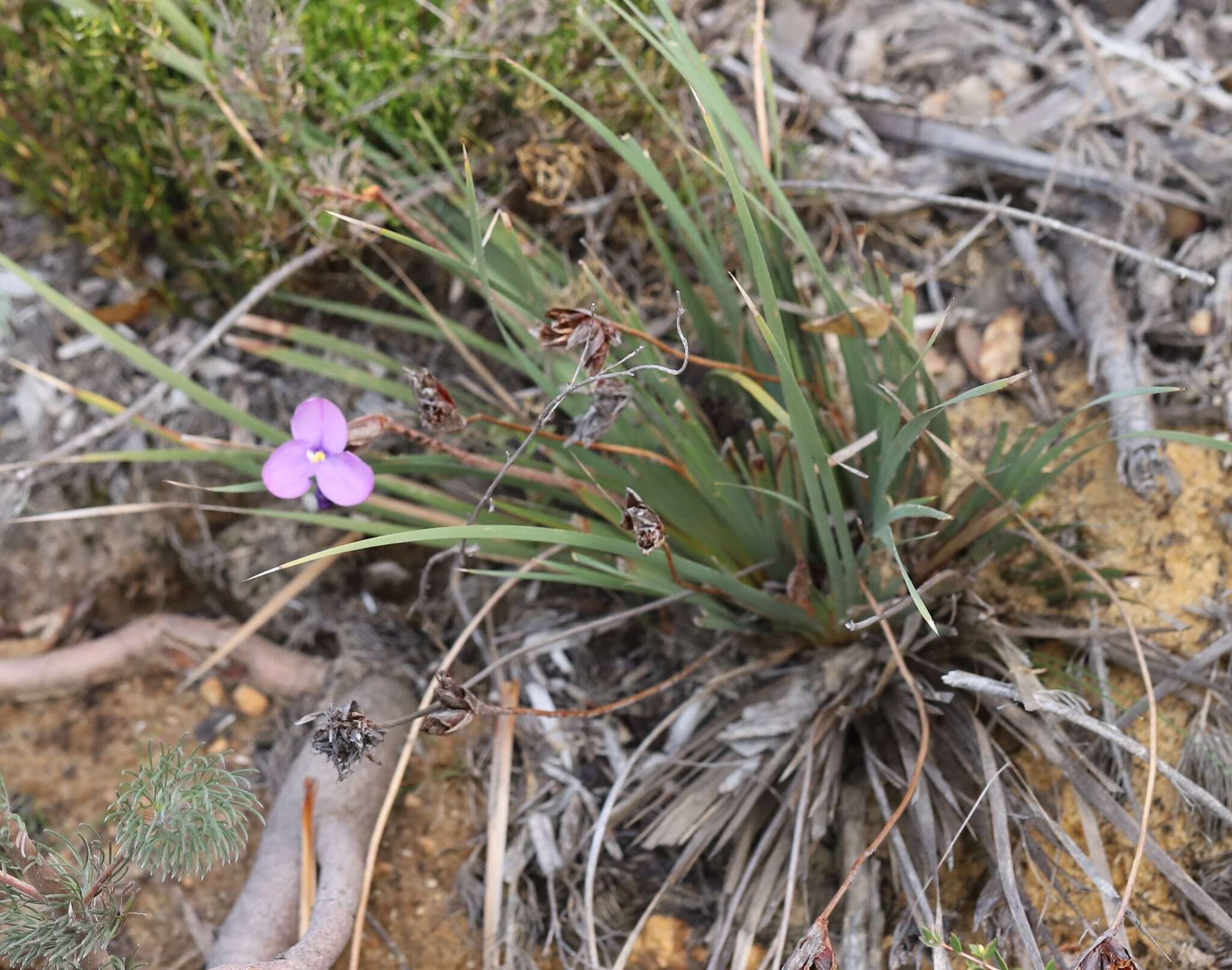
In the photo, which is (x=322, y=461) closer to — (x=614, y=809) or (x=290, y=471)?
(x=290, y=471)

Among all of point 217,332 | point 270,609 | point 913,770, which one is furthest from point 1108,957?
point 217,332

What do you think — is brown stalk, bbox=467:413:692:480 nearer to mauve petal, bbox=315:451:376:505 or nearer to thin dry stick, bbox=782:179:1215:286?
mauve petal, bbox=315:451:376:505

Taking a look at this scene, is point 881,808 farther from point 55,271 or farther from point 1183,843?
point 55,271

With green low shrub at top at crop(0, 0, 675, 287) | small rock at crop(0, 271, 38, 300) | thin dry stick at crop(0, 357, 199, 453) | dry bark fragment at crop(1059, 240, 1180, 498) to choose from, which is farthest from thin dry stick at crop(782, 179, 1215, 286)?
small rock at crop(0, 271, 38, 300)

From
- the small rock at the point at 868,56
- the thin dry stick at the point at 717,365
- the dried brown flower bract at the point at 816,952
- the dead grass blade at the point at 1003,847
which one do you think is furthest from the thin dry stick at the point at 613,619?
the small rock at the point at 868,56

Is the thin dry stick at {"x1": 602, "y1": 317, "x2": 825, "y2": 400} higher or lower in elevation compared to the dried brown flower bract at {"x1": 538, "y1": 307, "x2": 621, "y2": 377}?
lower

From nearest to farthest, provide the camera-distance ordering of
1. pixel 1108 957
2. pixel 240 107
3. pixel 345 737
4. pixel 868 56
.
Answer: pixel 1108 957
pixel 345 737
pixel 240 107
pixel 868 56

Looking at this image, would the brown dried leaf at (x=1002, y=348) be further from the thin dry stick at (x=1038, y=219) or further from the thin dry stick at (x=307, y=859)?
the thin dry stick at (x=307, y=859)
